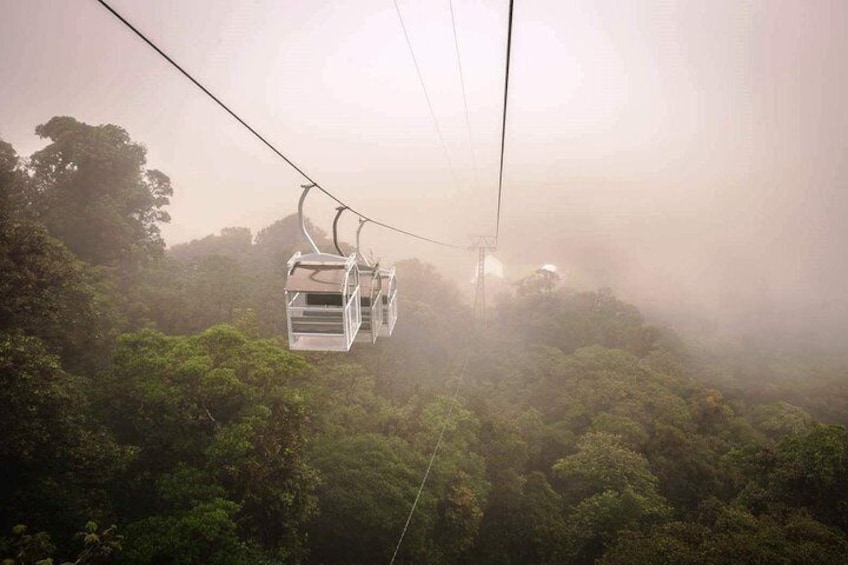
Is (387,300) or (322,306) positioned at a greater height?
(322,306)

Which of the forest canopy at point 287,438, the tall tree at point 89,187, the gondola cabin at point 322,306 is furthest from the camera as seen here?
the tall tree at point 89,187

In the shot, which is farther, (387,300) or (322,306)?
(387,300)

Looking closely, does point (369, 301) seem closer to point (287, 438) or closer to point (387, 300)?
point (387, 300)

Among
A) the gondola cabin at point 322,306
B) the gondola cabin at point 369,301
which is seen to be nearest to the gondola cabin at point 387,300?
the gondola cabin at point 369,301

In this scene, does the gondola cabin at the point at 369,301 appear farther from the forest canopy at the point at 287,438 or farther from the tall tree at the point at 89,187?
the tall tree at the point at 89,187

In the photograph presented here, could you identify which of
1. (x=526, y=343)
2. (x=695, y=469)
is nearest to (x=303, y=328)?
(x=695, y=469)

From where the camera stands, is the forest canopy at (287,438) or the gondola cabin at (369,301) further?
the gondola cabin at (369,301)

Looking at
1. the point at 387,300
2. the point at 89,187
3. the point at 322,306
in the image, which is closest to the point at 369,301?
the point at 387,300
